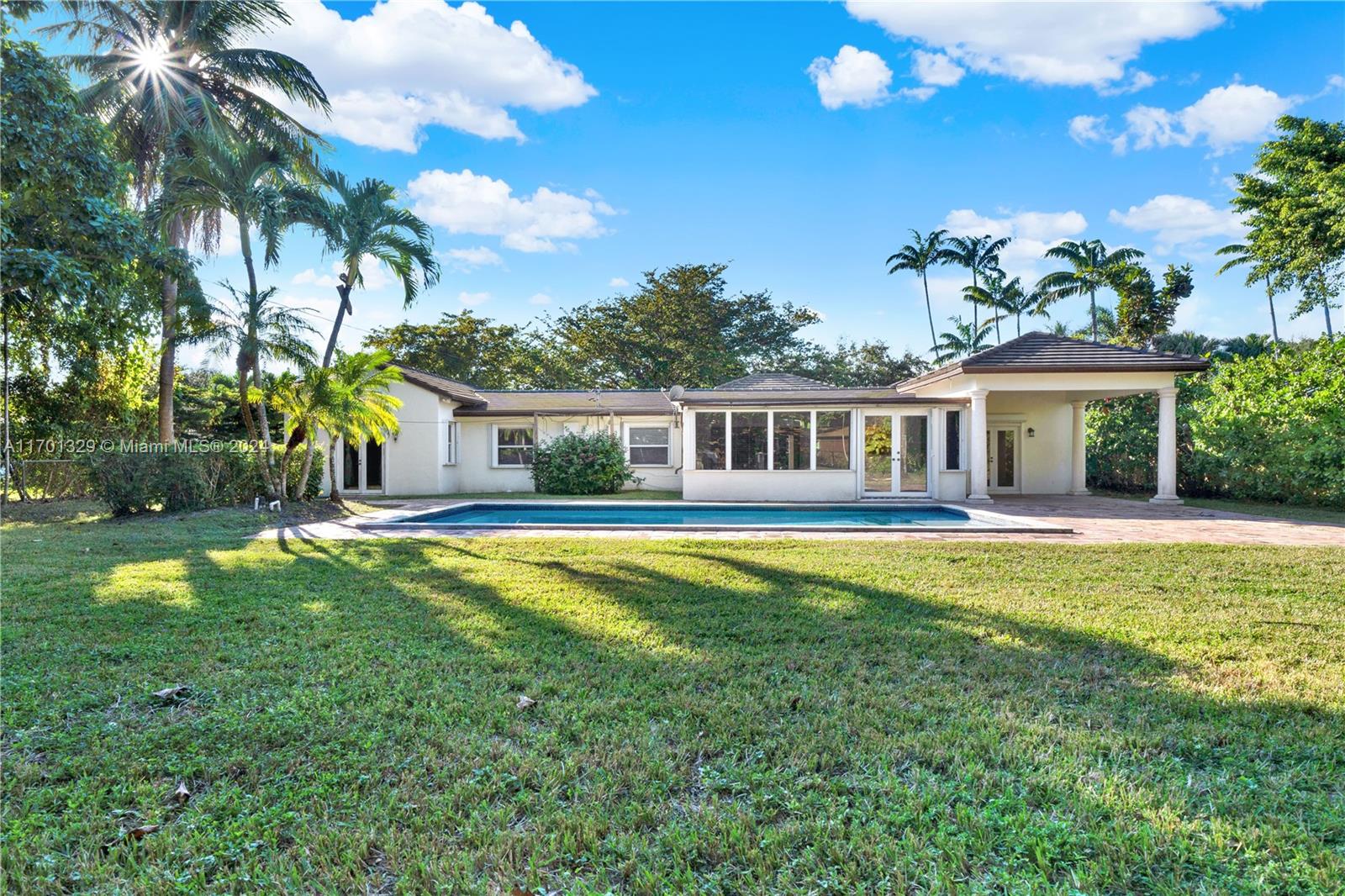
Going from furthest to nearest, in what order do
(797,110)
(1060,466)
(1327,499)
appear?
(1060,466)
(797,110)
(1327,499)

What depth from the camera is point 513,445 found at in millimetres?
20000

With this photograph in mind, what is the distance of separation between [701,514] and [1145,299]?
2827 cm

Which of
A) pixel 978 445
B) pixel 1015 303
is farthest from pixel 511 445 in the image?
pixel 1015 303

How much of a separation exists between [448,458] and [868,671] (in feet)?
56.8

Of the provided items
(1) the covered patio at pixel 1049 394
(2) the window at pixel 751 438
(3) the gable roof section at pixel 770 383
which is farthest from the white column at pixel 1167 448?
(3) the gable roof section at pixel 770 383

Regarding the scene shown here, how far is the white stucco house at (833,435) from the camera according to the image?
1530 cm

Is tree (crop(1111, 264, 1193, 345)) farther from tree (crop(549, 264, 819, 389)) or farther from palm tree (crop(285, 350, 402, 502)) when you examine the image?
palm tree (crop(285, 350, 402, 502))

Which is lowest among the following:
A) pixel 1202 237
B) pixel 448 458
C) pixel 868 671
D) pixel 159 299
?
pixel 868 671

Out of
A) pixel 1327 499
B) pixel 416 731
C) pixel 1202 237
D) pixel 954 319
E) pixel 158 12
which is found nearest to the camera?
pixel 416 731

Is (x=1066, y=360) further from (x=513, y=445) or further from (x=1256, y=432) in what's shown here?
(x=513, y=445)

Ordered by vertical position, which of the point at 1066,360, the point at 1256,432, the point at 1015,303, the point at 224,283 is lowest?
the point at 1256,432

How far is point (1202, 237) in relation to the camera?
99.1ft

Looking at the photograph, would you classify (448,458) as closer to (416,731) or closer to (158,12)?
(158,12)

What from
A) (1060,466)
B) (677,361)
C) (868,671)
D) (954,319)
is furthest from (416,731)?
(954,319)
